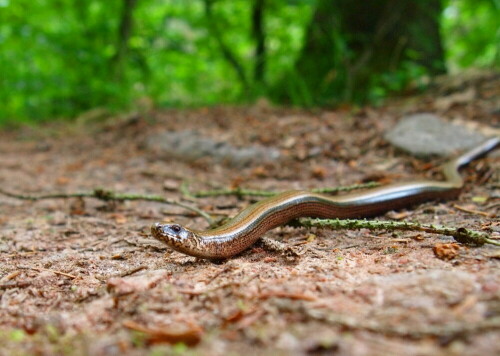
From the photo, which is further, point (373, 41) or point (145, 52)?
point (145, 52)

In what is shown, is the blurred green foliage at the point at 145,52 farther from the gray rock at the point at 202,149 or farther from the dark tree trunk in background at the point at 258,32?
the gray rock at the point at 202,149

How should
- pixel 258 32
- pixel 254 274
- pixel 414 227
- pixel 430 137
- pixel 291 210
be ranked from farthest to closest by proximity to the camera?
pixel 258 32
pixel 430 137
pixel 291 210
pixel 414 227
pixel 254 274

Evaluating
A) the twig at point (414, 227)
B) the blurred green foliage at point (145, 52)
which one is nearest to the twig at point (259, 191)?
the twig at point (414, 227)

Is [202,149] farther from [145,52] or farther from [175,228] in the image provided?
[145,52]

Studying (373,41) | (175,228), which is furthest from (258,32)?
(175,228)

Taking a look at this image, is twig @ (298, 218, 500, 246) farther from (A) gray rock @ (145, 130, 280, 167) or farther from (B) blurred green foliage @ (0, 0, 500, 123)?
(B) blurred green foliage @ (0, 0, 500, 123)

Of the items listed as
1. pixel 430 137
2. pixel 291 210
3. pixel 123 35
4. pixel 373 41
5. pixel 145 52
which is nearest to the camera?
pixel 291 210

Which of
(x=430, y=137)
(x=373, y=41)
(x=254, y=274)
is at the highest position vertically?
(x=373, y=41)
